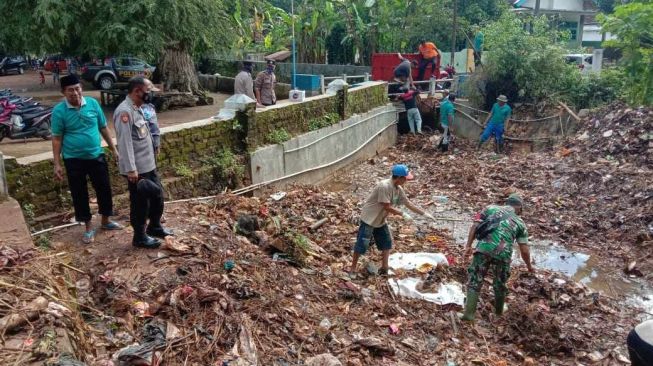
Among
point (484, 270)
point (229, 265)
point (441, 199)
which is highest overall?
point (229, 265)

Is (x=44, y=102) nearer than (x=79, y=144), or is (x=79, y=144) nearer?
(x=79, y=144)

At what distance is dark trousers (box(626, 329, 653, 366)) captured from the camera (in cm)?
229

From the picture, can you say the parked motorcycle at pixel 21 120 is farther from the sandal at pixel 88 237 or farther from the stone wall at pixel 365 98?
the stone wall at pixel 365 98

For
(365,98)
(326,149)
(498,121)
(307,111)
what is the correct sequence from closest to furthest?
1. (307,111)
2. (326,149)
3. (498,121)
4. (365,98)

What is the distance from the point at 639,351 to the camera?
233 cm

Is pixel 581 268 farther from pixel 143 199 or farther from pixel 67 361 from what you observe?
pixel 67 361

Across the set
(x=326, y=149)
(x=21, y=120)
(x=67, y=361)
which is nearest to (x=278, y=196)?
(x=326, y=149)

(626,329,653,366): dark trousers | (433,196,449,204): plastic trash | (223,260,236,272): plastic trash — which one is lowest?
(433,196,449,204): plastic trash

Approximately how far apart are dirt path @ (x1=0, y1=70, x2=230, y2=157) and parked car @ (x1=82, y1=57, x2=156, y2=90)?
0.43m

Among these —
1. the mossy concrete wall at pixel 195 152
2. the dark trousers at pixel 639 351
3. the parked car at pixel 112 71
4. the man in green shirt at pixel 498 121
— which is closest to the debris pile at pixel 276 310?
the mossy concrete wall at pixel 195 152

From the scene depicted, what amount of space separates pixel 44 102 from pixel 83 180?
11949 millimetres

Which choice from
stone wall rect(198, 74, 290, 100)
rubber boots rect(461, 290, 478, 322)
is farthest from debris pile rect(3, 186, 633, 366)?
stone wall rect(198, 74, 290, 100)

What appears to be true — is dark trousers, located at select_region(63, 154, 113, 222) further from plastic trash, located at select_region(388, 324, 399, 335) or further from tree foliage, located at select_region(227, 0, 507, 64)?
tree foliage, located at select_region(227, 0, 507, 64)

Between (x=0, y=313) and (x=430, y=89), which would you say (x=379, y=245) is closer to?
(x=0, y=313)
